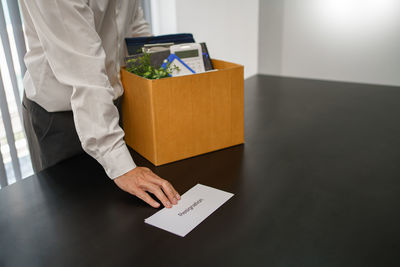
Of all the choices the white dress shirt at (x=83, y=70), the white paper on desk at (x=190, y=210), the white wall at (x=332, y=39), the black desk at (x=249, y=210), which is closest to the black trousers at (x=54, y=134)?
the black desk at (x=249, y=210)

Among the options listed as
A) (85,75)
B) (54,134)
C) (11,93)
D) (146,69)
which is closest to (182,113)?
(146,69)

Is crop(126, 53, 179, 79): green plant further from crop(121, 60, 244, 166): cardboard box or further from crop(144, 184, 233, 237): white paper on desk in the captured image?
crop(144, 184, 233, 237): white paper on desk

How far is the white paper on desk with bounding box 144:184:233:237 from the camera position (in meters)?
0.70

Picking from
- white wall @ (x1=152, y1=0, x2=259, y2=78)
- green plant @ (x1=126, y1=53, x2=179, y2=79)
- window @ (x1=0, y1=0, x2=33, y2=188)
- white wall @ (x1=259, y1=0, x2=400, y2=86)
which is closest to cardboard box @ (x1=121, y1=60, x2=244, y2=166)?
green plant @ (x1=126, y1=53, x2=179, y2=79)

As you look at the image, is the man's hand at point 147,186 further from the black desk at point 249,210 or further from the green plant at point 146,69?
the green plant at point 146,69

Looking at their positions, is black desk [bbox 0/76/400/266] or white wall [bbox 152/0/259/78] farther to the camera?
white wall [bbox 152/0/259/78]

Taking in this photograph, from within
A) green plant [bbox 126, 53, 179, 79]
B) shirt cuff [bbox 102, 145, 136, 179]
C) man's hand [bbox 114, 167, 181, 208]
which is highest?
green plant [bbox 126, 53, 179, 79]

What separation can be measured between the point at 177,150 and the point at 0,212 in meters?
0.45

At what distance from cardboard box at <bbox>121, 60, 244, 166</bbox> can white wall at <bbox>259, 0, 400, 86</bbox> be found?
1.15 metres

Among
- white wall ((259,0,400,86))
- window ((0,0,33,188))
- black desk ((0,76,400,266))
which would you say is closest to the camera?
black desk ((0,76,400,266))

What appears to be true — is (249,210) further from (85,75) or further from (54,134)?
(54,134)

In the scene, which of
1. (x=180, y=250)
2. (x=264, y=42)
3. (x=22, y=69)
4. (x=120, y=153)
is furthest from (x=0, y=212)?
(x=264, y=42)

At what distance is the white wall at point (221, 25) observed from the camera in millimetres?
1896

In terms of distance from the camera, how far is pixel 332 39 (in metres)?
1.97
